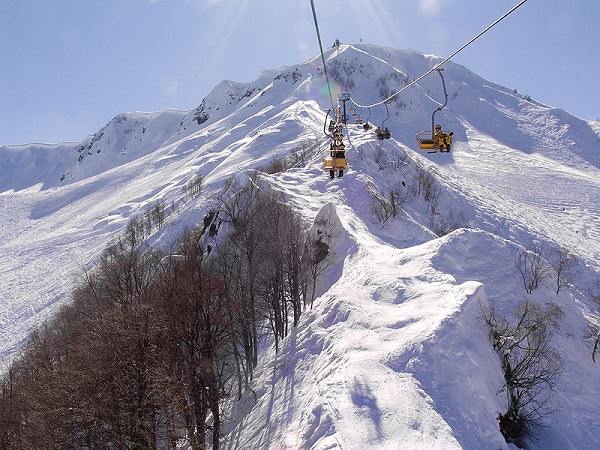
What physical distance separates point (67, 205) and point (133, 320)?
14692cm

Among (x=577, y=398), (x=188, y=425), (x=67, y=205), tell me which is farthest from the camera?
(x=67, y=205)

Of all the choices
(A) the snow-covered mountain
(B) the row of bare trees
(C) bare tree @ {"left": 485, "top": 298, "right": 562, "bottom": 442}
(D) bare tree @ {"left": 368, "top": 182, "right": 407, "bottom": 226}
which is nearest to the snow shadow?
(A) the snow-covered mountain

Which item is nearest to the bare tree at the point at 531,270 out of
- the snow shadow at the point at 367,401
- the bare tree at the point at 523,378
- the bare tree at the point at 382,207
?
the bare tree at the point at 523,378

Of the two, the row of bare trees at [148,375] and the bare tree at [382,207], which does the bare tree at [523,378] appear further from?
the bare tree at [382,207]

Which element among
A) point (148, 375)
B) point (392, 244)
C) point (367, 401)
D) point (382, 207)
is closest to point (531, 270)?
point (392, 244)

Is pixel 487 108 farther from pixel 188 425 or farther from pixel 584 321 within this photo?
pixel 188 425

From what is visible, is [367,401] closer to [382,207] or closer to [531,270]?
[531,270]

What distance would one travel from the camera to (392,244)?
113ft

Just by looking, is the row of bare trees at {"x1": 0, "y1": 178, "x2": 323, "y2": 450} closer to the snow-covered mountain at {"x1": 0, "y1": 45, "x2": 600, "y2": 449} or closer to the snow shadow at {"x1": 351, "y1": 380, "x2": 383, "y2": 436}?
the snow-covered mountain at {"x1": 0, "y1": 45, "x2": 600, "y2": 449}

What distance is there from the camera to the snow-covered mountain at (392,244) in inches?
459

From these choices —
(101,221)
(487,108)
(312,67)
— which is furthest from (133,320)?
(312,67)

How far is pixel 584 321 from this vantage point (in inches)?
781

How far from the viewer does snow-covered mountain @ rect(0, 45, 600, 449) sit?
11.7 metres

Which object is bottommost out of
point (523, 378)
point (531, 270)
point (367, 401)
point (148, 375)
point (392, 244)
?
point (392, 244)
